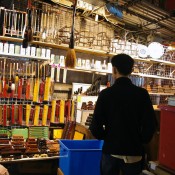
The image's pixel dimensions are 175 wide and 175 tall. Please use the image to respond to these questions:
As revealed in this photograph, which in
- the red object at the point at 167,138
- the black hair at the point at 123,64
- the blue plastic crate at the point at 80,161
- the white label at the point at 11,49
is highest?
the white label at the point at 11,49

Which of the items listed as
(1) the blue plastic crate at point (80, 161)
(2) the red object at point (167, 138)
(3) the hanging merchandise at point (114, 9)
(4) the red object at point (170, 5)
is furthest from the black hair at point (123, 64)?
(4) the red object at point (170, 5)

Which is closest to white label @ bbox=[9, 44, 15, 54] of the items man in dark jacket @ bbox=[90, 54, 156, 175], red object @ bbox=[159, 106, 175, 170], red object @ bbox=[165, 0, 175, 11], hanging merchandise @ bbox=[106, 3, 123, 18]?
hanging merchandise @ bbox=[106, 3, 123, 18]

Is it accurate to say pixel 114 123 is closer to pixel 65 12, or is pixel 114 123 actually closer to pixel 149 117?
pixel 149 117

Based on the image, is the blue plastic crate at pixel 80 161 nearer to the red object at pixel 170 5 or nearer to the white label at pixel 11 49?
the white label at pixel 11 49

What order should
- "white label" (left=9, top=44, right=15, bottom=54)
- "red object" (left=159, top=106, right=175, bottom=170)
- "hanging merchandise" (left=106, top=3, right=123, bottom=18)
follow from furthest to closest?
1. "hanging merchandise" (left=106, top=3, right=123, bottom=18)
2. "white label" (left=9, top=44, right=15, bottom=54)
3. "red object" (left=159, top=106, right=175, bottom=170)

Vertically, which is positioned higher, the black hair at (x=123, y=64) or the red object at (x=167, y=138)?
the black hair at (x=123, y=64)

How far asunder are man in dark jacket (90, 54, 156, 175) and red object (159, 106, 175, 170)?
0.11m

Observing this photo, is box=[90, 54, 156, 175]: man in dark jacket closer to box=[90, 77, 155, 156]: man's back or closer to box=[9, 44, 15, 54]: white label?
box=[90, 77, 155, 156]: man's back

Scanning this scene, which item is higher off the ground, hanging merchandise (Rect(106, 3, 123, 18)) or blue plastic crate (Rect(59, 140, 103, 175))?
hanging merchandise (Rect(106, 3, 123, 18))

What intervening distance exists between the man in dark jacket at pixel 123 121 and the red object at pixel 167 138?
0.11m

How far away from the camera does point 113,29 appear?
6.09 meters

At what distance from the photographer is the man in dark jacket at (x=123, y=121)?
2.04m

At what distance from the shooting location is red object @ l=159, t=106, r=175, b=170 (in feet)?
6.59

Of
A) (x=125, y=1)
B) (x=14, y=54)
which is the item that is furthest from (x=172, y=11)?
(x=14, y=54)
